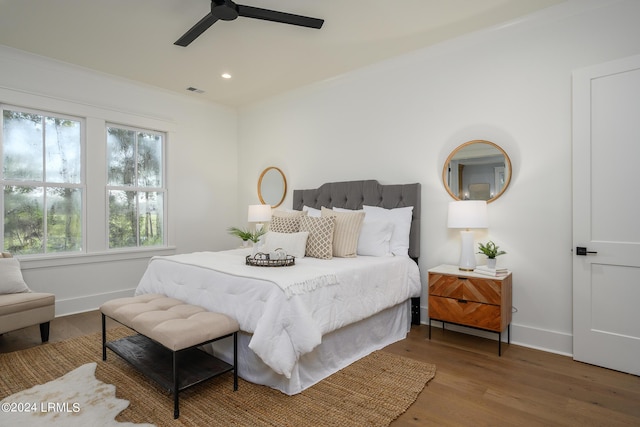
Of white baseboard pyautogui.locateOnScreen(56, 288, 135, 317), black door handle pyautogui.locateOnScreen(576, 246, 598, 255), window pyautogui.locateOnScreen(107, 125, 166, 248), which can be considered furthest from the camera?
window pyautogui.locateOnScreen(107, 125, 166, 248)

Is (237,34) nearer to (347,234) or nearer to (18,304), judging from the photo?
(347,234)

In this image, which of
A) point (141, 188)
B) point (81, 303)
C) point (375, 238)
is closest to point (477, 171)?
point (375, 238)

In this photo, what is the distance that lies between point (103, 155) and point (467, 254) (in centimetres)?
409

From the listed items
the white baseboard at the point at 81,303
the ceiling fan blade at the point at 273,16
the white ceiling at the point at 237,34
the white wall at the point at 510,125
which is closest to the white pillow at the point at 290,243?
the white wall at the point at 510,125

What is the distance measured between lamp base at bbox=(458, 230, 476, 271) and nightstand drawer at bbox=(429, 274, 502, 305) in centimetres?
16

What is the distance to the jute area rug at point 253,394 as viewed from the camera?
191cm

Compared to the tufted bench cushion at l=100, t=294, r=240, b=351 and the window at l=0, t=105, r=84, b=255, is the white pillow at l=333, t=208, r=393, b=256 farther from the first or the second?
the window at l=0, t=105, r=84, b=255

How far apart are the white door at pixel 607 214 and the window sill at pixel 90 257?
4511 mm

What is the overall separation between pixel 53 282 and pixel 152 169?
67.9 inches

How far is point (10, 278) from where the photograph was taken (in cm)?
308

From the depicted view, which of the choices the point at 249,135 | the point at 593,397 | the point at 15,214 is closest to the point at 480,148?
the point at 593,397

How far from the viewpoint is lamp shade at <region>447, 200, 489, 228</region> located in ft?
9.63

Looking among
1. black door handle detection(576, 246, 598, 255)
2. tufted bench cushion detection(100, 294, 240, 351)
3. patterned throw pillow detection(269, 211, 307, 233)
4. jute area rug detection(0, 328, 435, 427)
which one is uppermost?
patterned throw pillow detection(269, 211, 307, 233)

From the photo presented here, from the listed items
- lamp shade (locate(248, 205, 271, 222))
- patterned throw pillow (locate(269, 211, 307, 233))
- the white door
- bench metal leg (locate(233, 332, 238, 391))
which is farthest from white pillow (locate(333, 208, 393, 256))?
lamp shade (locate(248, 205, 271, 222))
